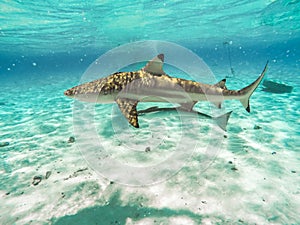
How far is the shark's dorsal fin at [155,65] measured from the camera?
4773 mm

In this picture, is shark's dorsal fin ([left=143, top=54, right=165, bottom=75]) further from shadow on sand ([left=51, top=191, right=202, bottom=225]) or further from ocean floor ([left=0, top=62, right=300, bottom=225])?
shadow on sand ([left=51, top=191, right=202, bottom=225])

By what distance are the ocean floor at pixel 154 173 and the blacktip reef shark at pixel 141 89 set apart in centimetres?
182

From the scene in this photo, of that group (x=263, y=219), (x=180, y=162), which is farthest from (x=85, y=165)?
(x=263, y=219)

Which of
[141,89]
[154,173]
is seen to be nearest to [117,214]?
[154,173]

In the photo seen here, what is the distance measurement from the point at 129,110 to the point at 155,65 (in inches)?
52.3

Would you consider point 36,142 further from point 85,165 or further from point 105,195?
point 105,195

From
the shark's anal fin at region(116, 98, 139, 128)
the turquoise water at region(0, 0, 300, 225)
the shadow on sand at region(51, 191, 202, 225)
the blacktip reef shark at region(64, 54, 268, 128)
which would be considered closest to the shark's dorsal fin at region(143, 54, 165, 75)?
the blacktip reef shark at region(64, 54, 268, 128)

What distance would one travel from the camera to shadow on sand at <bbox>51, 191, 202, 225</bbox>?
3.75 meters

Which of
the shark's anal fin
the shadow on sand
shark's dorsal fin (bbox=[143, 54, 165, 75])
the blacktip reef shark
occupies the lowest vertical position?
the shadow on sand

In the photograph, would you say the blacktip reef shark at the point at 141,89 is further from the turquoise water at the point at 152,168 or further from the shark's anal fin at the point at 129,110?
the turquoise water at the point at 152,168

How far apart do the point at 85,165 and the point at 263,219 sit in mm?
4418

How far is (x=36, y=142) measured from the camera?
755 cm

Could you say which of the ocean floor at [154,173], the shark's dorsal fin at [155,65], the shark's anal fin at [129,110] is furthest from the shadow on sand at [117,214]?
the shark's dorsal fin at [155,65]

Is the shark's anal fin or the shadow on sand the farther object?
the shark's anal fin
